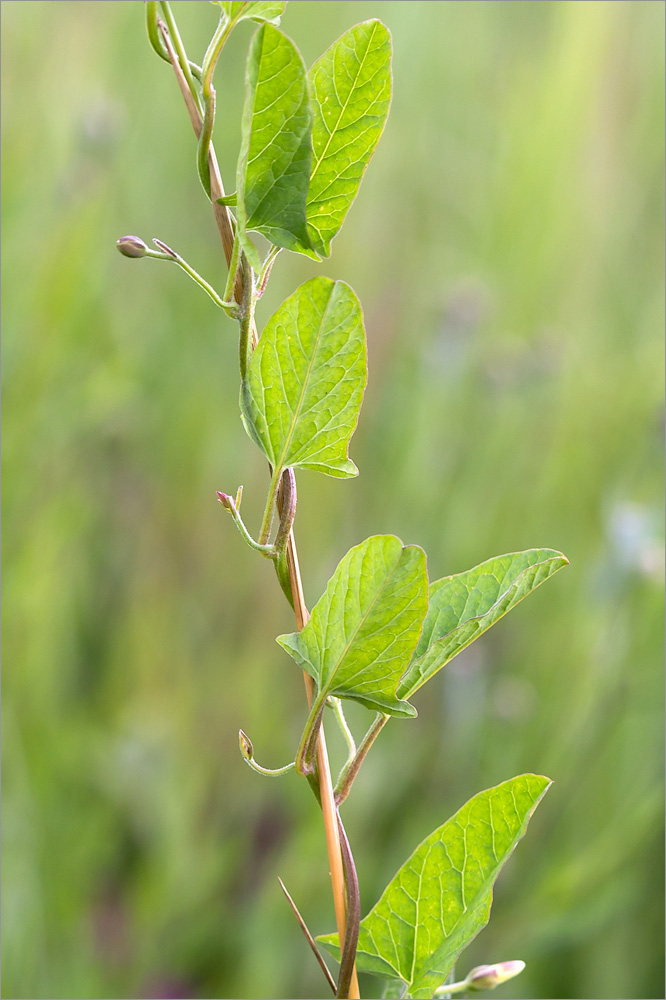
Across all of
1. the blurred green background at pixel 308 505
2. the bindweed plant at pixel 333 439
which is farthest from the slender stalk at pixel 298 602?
the blurred green background at pixel 308 505

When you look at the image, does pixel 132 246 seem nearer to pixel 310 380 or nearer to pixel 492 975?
pixel 310 380

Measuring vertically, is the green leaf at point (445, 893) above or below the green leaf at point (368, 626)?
below

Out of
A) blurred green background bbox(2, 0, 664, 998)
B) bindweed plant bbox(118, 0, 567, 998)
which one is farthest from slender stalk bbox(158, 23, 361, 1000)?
blurred green background bbox(2, 0, 664, 998)

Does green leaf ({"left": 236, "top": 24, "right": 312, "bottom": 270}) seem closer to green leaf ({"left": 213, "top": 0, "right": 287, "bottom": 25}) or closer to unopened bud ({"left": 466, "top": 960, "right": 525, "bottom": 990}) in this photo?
green leaf ({"left": 213, "top": 0, "right": 287, "bottom": 25})

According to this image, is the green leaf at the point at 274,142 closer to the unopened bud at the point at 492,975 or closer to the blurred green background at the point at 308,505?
the unopened bud at the point at 492,975

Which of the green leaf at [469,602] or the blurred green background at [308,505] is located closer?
the green leaf at [469,602]

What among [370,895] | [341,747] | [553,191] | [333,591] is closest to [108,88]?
[553,191]

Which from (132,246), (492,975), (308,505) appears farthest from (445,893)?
(308,505)
